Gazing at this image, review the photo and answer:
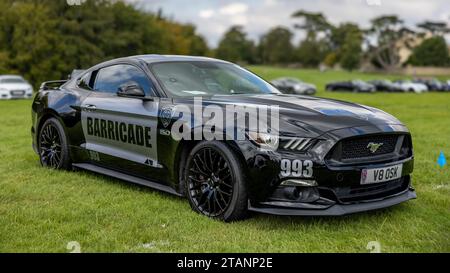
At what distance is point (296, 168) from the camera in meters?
4.05

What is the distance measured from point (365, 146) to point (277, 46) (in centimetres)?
12142

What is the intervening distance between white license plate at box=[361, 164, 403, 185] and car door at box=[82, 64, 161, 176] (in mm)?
1893

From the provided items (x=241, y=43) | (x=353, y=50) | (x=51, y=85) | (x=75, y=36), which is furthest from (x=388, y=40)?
(x=51, y=85)

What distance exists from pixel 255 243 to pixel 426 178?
314cm

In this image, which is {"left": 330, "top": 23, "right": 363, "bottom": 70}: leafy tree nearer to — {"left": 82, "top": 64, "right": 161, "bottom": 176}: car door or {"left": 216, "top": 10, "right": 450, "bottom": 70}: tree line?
{"left": 216, "top": 10, "right": 450, "bottom": 70}: tree line

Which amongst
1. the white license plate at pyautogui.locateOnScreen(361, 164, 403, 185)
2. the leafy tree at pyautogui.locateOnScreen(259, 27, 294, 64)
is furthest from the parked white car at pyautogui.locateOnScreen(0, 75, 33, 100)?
the leafy tree at pyautogui.locateOnScreen(259, 27, 294, 64)

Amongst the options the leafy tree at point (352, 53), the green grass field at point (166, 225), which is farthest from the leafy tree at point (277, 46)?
the green grass field at point (166, 225)

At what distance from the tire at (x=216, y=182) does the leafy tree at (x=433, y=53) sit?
3948 inches

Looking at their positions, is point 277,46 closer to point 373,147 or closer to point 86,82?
point 86,82

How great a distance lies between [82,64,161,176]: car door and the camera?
504 centimetres

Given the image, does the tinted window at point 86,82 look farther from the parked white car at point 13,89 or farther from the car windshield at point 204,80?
the parked white car at point 13,89

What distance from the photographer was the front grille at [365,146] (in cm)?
418

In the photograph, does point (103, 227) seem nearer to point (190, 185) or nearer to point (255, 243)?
point (190, 185)

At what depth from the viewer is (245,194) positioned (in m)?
4.23
